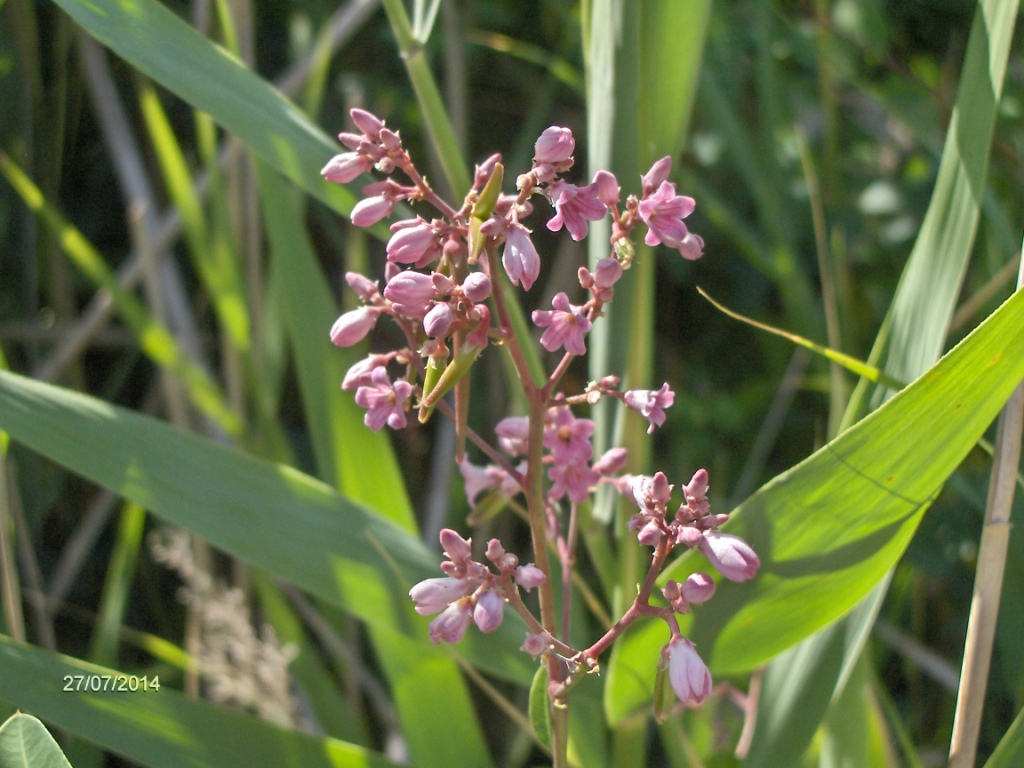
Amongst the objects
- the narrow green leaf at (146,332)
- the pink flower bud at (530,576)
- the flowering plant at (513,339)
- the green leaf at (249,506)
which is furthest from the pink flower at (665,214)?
the narrow green leaf at (146,332)

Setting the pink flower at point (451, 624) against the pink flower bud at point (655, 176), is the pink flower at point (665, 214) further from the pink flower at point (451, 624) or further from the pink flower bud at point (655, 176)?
the pink flower at point (451, 624)

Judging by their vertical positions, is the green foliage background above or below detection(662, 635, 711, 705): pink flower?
above

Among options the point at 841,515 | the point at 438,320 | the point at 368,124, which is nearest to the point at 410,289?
the point at 438,320

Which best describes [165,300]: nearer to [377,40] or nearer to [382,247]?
[382,247]

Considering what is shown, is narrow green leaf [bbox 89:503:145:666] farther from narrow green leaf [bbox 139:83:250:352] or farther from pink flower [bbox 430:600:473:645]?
pink flower [bbox 430:600:473:645]

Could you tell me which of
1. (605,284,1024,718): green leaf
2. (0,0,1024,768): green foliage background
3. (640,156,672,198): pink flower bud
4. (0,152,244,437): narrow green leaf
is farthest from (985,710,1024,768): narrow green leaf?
(0,152,244,437): narrow green leaf
